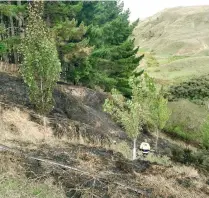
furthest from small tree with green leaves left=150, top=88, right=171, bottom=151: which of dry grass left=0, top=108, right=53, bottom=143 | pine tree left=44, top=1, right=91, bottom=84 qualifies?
dry grass left=0, top=108, right=53, bottom=143

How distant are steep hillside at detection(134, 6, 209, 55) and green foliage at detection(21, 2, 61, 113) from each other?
99.1 m

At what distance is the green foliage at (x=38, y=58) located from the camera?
19.8 metres

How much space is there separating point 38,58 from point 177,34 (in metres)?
139

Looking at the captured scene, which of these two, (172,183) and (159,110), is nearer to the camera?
(172,183)

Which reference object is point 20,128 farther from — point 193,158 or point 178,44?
point 178,44

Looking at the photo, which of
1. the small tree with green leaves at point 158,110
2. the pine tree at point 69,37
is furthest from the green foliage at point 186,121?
the pine tree at point 69,37

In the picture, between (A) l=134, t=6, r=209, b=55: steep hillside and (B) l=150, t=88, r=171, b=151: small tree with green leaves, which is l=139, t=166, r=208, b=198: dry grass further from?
(A) l=134, t=6, r=209, b=55: steep hillside

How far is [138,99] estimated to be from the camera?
23.1 m

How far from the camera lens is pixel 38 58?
19.9 meters

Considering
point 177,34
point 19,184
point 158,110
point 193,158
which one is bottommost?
point 193,158

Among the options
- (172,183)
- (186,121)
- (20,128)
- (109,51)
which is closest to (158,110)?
(109,51)

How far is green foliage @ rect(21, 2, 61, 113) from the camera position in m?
19.8

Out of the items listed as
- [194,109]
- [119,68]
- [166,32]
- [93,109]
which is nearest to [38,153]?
[93,109]

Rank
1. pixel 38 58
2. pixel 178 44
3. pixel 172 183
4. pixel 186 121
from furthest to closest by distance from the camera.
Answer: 1. pixel 178 44
2. pixel 186 121
3. pixel 38 58
4. pixel 172 183
